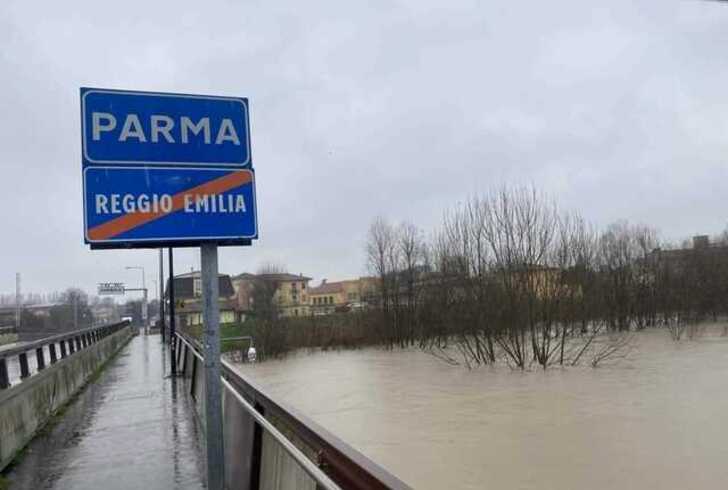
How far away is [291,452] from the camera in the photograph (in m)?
3.88

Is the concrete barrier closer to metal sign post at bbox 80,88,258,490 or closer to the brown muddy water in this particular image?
metal sign post at bbox 80,88,258,490

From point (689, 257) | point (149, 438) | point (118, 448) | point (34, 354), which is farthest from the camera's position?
point (689, 257)

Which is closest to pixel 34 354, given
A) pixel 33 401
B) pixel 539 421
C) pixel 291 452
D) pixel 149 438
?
pixel 33 401

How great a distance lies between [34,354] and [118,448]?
16.7 ft

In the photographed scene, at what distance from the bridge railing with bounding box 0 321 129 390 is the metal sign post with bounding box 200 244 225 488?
3.94 m

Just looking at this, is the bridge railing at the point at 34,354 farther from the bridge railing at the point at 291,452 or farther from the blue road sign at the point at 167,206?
the blue road sign at the point at 167,206

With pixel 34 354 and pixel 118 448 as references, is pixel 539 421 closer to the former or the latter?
pixel 34 354

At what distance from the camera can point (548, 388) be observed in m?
26.0

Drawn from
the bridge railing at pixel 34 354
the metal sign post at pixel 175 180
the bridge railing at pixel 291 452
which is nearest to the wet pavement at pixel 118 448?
the bridge railing at pixel 34 354

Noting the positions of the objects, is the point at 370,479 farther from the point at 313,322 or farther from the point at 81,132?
the point at 313,322

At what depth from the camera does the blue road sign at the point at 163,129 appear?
15.2 ft

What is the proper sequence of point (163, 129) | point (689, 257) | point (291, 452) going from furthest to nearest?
1. point (689, 257)
2. point (163, 129)
3. point (291, 452)

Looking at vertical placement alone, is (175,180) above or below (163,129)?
below

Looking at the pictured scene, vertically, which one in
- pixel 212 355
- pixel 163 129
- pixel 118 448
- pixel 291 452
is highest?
pixel 163 129
